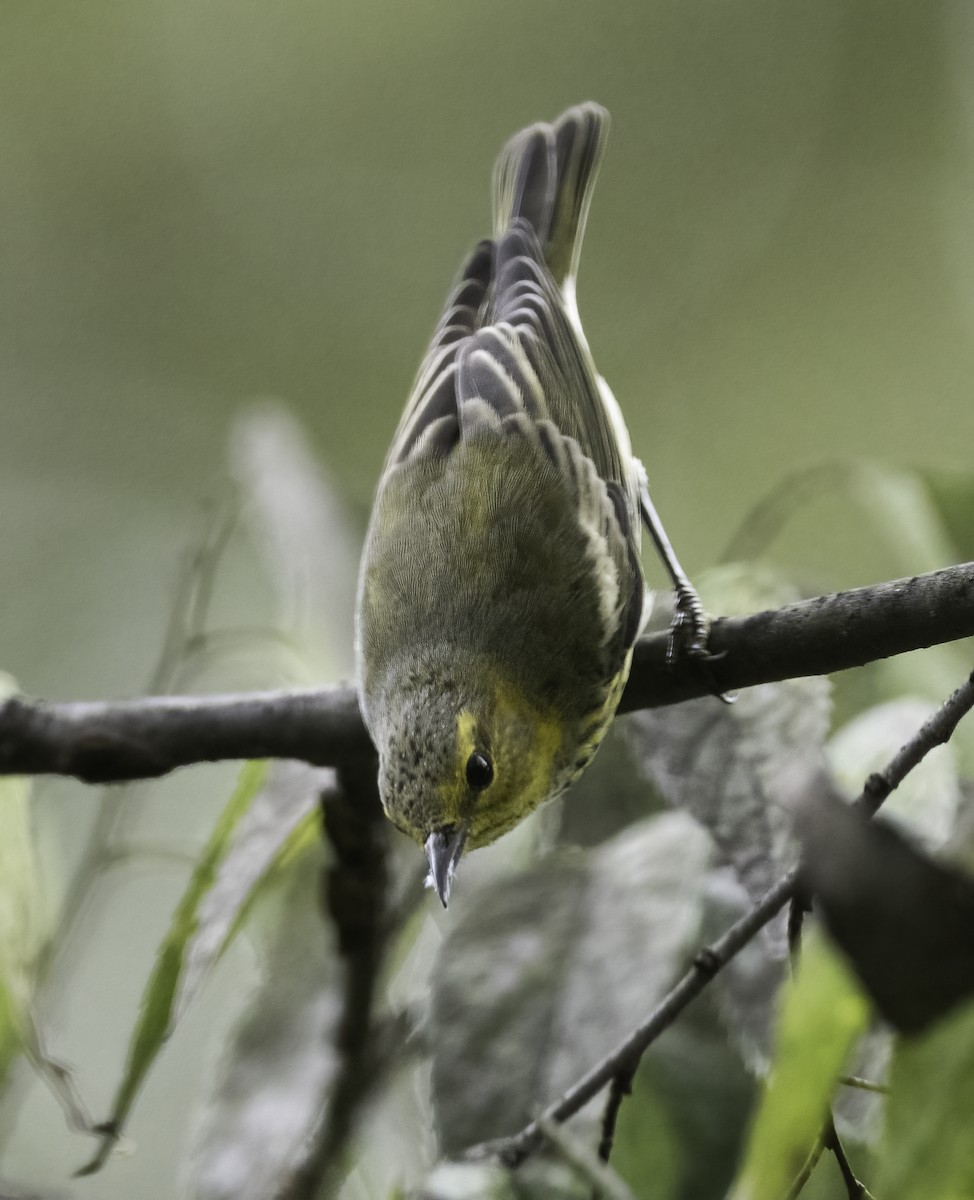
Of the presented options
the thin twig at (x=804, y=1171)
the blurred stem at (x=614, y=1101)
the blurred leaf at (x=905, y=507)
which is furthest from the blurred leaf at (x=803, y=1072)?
the blurred leaf at (x=905, y=507)

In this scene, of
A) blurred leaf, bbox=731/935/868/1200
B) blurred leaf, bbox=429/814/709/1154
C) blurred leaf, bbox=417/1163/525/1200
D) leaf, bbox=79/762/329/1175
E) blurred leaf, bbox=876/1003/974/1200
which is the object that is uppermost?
blurred leaf, bbox=876/1003/974/1200

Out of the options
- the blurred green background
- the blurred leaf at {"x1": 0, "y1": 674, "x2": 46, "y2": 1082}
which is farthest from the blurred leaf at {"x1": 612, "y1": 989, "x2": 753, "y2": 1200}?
the blurred green background

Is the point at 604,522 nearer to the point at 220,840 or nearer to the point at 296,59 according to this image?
the point at 220,840

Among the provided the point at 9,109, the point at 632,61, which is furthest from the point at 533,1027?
the point at 9,109

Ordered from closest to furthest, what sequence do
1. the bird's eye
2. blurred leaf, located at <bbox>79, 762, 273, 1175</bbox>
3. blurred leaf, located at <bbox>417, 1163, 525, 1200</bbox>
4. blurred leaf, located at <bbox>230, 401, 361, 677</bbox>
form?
blurred leaf, located at <bbox>417, 1163, 525, 1200</bbox>
blurred leaf, located at <bbox>79, 762, 273, 1175</bbox>
the bird's eye
blurred leaf, located at <bbox>230, 401, 361, 677</bbox>

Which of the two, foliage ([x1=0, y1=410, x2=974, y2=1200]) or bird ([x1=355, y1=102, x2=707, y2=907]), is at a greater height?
bird ([x1=355, y1=102, x2=707, y2=907])

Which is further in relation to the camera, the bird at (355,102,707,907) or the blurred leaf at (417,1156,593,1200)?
the bird at (355,102,707,907)

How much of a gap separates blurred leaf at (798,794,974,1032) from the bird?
14.8 inches

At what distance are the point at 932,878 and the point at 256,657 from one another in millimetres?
1227

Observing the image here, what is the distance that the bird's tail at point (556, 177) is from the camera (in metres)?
1.04

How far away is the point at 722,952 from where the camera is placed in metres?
0.53

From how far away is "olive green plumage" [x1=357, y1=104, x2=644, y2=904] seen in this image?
745mm

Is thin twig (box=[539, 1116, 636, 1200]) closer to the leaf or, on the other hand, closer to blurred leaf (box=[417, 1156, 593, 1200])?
blurred leaf (box=[417, 1156, 593, 1200])

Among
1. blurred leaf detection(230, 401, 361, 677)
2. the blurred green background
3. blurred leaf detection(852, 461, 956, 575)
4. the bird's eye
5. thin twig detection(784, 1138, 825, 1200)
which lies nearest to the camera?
thin twig detection(784, 1138, 825, 1200)
